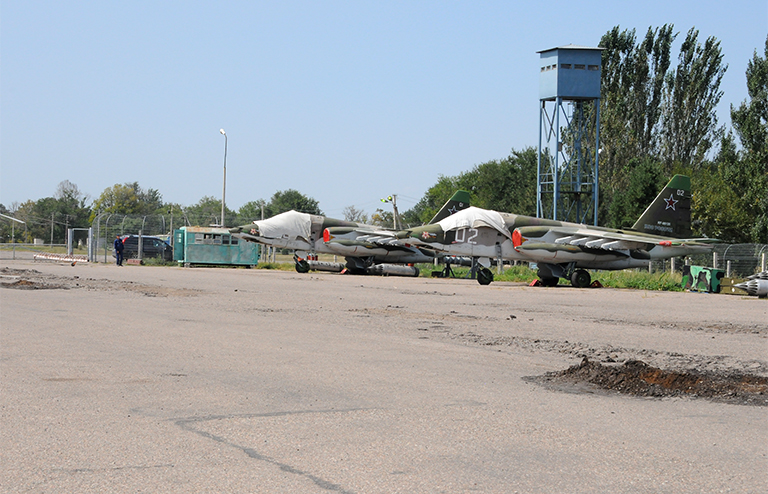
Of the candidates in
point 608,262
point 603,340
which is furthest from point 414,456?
point 608,262

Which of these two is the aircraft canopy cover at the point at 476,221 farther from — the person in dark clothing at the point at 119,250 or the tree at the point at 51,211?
the tree at the point at 51,211

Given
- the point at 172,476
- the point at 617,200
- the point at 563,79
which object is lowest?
the point at 172,476

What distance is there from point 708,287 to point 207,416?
939 inches

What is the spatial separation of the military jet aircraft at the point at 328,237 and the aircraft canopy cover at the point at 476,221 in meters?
7.68

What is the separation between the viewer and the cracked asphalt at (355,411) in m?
4.55

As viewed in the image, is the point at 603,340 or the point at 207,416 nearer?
the point at 207,416

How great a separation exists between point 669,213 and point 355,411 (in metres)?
28.3


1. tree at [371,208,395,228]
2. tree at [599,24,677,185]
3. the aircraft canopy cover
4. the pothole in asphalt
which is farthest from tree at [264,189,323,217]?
the pothole in asphalt

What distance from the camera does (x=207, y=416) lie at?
6043 millimetres

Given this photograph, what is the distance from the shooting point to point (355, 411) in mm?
6320

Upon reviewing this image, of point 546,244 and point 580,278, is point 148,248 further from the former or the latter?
point 580,278

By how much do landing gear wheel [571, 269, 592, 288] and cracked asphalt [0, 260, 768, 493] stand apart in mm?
15961

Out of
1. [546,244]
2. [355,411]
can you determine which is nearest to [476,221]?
[546,244]

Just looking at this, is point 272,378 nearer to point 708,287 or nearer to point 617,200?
point 708,287
